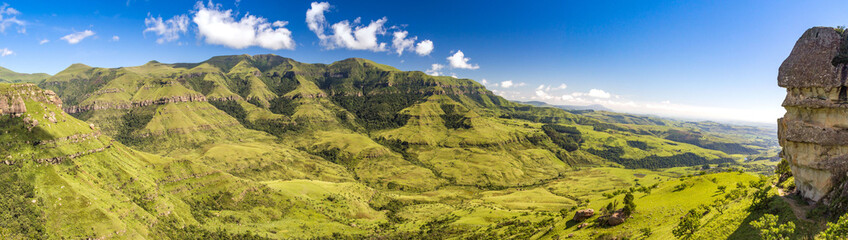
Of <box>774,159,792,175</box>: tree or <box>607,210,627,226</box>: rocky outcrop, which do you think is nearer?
<box>774,159,792,175</box>: tree

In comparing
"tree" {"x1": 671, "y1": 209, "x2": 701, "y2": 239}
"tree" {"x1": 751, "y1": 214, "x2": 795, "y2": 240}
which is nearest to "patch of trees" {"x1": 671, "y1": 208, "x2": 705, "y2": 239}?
"tree" {"x1": 671, "y1": 209, "x2": 701, "y2": 239}

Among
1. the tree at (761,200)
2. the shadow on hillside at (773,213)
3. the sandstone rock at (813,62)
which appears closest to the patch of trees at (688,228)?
the shadow on hillside at (773,213)

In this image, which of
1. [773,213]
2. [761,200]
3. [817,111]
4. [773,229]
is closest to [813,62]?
[817,111]

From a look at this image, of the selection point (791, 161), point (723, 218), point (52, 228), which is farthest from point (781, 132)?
point (52, 228)

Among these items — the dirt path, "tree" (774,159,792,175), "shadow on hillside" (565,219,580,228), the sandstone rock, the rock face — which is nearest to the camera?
the rock face

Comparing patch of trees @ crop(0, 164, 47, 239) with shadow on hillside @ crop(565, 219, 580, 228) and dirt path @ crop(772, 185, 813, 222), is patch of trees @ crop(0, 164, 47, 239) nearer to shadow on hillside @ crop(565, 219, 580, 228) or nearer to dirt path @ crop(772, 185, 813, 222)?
shadow on hillside @ crop(565, 219, 580, 228)

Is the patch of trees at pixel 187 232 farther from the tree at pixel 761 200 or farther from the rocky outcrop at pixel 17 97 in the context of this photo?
the tree at pixel 761 200
